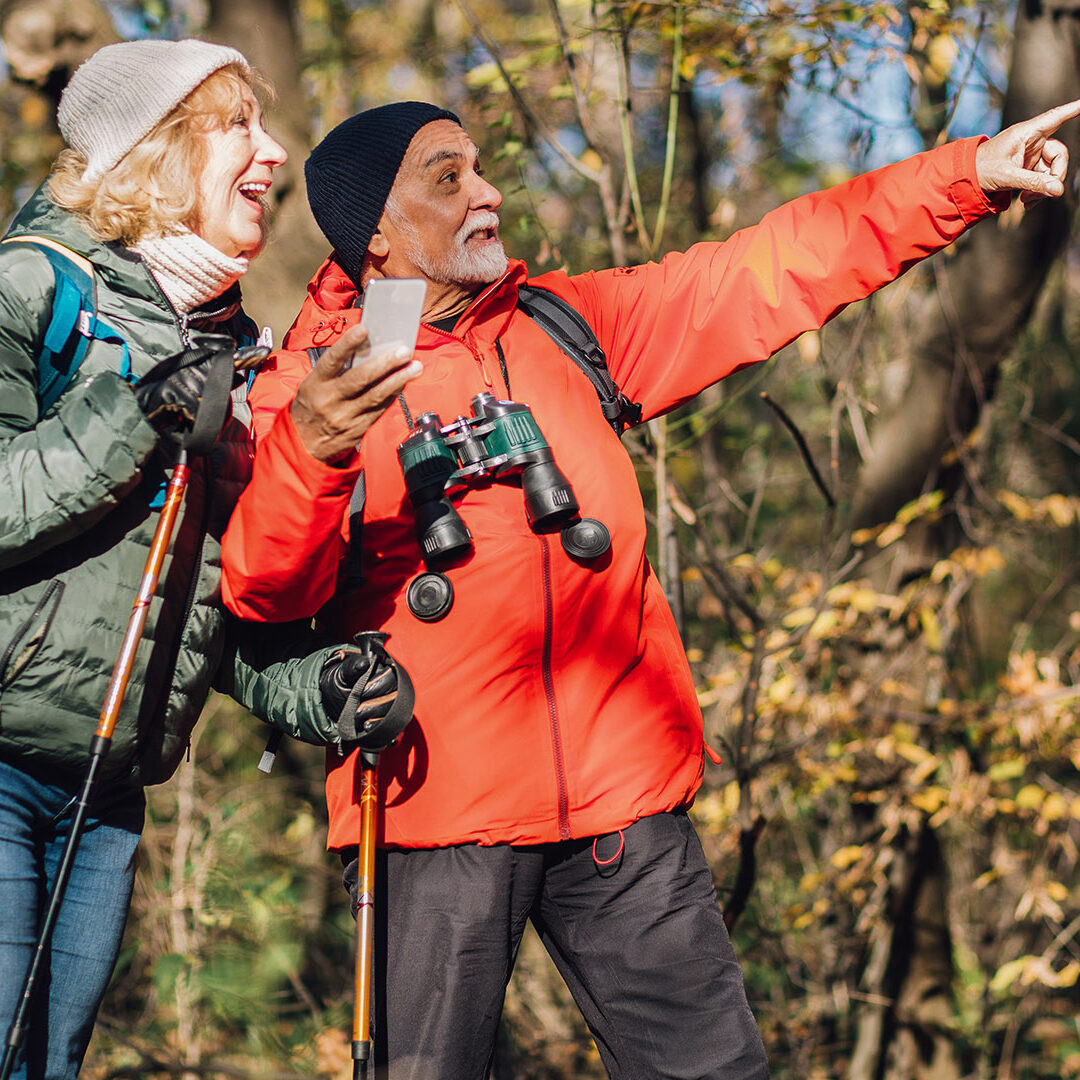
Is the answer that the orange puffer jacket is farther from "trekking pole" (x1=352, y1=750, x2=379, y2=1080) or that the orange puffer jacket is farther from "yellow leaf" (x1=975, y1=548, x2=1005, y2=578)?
"yellow leaf" (x1=975, y1=548, x2=1005, y2=578)

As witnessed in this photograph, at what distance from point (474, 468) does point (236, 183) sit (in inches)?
30.7

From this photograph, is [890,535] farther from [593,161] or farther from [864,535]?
[593,161]

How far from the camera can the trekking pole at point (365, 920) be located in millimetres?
Answer: 2068

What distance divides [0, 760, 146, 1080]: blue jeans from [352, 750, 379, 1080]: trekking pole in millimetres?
454

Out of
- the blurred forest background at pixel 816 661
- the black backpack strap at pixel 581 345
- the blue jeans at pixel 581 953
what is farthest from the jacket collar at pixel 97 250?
the blurred forest background at pixel 816 661

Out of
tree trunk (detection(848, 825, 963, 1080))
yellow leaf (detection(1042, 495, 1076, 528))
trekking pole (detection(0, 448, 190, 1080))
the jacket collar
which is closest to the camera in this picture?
trekking pole (detection(0, 448, 190, 1080))

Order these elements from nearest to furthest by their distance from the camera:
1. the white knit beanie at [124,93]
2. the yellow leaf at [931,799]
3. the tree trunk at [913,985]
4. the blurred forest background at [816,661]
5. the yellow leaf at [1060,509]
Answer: the white knit beanie at [124,93] < the blurred forest background at [816,661] < the yellow leaf at [931,799] < the yellow leaf at [1060,509] < the tree trunk at [913,985]

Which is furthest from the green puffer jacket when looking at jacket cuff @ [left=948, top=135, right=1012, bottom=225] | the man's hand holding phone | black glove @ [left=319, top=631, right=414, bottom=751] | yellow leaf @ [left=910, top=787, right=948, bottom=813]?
yellow leaf @ [left=910, top=787, right=948, bottom=813]

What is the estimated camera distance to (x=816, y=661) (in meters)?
4.27

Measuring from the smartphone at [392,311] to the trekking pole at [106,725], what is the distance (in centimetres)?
41

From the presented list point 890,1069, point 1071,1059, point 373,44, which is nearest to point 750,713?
point 890,1069

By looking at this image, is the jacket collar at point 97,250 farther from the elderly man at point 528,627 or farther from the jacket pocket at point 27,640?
the jacket pocket at point 27,640

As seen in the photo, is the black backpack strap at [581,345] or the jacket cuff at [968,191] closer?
the jacket cuff at [968,191]

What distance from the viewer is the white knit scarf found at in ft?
7.26
